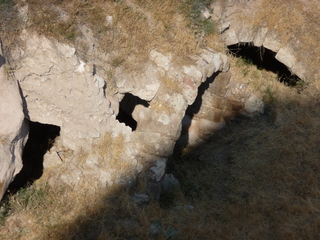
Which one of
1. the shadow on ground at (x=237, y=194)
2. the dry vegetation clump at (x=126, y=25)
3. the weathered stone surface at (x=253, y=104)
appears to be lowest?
the shadow on ground at (x=237, y=194)

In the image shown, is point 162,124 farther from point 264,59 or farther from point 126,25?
point 264,59

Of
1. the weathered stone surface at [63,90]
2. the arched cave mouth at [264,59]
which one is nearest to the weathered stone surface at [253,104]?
the arched cave mouth at [264,59]

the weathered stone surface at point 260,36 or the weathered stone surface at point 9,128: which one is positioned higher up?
the weathered stone surface at point 260,36

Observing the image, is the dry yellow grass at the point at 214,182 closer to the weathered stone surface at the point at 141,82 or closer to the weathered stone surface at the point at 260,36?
the weathered stone surface at the point at 260,36

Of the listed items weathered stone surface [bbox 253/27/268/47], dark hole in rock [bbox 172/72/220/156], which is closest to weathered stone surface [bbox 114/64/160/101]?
dark hole in rock [bbox 172/72/220/156]

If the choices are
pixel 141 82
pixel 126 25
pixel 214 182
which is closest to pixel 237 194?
pixel 214 182

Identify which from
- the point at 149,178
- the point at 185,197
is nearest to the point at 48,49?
the point at 149,178

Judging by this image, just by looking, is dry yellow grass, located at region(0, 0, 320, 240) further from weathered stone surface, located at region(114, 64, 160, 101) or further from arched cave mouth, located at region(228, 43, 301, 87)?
weathered stone surface, located at region(114, 64, 160, 101)
